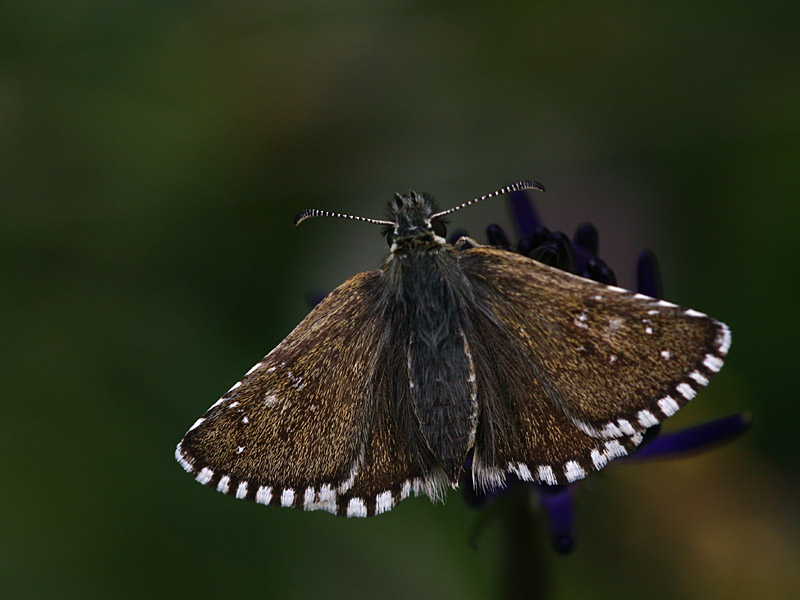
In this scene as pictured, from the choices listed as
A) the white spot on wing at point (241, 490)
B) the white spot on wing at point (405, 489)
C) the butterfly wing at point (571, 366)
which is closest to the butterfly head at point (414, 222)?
the butterfly wing at point (571, 366)

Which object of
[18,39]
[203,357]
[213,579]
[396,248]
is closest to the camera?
[396,248]

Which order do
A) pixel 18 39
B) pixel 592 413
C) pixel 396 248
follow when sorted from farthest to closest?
pixel 18 39 → pixel 396 248 → pixel 592 413

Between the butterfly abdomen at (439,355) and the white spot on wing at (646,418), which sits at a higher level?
the butterfly abdomen at (439,355)

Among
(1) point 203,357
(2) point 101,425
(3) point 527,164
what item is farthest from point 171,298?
(3) point 527,164

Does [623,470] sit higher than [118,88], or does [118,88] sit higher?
[118,88]

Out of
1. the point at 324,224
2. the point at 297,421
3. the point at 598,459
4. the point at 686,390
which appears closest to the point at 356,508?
the point at 297,421

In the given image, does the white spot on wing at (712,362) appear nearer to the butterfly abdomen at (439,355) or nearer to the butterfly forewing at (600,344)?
the butterfly forewing at (600,344)

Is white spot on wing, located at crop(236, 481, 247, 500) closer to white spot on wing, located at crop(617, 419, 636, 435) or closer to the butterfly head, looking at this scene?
the butterfly head

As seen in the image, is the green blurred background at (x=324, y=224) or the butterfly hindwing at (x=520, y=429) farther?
the green blurred background at (x=324, y=224)

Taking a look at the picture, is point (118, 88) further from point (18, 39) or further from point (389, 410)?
point (389, 410)
